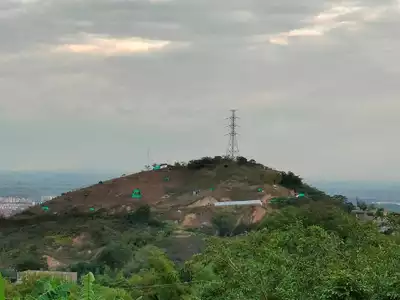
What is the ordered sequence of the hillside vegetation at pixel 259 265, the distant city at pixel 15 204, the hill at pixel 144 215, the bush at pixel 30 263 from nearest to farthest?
the hillside vegetation at pixel 259 265 < the bush at pixel 30 263 < the hill at pixel 144 215 < the distant city at pixel 15 204

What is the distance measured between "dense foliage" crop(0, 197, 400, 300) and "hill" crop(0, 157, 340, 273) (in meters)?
15.6

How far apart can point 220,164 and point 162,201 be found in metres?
7.93

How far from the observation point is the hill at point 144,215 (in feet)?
124

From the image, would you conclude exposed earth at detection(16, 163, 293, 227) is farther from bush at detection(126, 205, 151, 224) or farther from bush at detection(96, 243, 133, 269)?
bush at detection(96, 243, 133, 269)

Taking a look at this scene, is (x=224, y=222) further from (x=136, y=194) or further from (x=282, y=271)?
(x=282, y=271)

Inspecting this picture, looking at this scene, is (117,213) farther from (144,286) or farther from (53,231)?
(144,286)

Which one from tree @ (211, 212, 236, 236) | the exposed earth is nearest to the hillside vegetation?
tree @ (211, 212, 236, 236)

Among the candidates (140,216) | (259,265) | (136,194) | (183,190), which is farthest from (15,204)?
(259,265)

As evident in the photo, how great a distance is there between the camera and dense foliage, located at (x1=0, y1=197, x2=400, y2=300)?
28.3ft

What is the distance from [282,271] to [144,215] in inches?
1735

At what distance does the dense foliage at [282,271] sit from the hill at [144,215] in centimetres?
1565

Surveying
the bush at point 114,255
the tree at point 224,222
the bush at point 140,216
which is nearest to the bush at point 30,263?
the bush at point 114,255

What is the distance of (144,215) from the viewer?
176ft

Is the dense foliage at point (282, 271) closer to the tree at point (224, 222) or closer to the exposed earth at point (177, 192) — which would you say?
the tree at point (224, 222)
